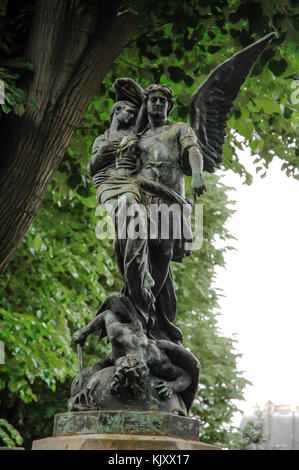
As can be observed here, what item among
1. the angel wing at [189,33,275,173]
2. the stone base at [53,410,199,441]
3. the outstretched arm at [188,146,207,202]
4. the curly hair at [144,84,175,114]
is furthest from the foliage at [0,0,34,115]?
the stone base at [53,410,199,441]

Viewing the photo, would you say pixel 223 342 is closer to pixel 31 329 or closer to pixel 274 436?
pixel 31 329

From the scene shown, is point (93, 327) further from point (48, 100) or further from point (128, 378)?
point (48, 100)

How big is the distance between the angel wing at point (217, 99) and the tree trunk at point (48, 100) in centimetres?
116

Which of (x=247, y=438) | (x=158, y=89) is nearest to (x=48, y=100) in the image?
(x=158, y=89)

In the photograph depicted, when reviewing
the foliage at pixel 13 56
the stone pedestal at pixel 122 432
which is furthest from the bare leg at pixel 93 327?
the foliage at pixel 13 56

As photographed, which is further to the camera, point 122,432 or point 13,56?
point 13,56

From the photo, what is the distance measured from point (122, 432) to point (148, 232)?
1.32 metres

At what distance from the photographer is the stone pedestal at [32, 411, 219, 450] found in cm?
332

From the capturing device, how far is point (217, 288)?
55.5 feet

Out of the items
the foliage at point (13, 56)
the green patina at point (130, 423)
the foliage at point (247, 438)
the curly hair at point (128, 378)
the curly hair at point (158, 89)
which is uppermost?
the foliage at point (13, 56)

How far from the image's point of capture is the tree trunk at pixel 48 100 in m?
5.33

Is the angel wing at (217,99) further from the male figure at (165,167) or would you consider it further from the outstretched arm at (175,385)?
the outstretched arm at (175,385)

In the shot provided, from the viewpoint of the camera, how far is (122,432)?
11.4 feet

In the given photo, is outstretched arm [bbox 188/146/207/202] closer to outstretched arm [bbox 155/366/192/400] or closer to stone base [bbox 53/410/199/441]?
outstretched arm [bbox 155/366/192/400]
